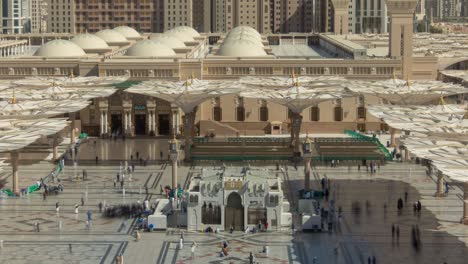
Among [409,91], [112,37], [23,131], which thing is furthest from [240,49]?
[23,131]

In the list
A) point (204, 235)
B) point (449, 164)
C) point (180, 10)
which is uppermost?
point (180, 10)

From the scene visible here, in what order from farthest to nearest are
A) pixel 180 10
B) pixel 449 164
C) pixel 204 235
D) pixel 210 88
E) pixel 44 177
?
pixel 180 10 → pixel 210 88 → pixel 44 177 → pixel 204 235 → pixel 449 164

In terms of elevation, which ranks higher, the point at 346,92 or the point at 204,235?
the point at 346,92

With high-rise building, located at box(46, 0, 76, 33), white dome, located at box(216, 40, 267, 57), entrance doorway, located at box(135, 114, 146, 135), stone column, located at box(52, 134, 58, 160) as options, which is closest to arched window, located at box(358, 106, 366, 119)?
white dome, located at box(216, 40, 267, 57)

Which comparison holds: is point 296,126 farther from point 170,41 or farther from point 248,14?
point 248,14

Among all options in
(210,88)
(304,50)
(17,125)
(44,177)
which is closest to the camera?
(17,125)

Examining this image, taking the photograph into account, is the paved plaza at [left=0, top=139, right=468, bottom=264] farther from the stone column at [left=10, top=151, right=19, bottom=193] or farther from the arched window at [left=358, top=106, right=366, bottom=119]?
the arched window at [left=358, top=106, right=366, bottom=119]

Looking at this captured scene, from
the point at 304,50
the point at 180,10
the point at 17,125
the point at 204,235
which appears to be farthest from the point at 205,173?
the point at 180,10

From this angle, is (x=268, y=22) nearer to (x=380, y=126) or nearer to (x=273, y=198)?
(x=380, y=126)
